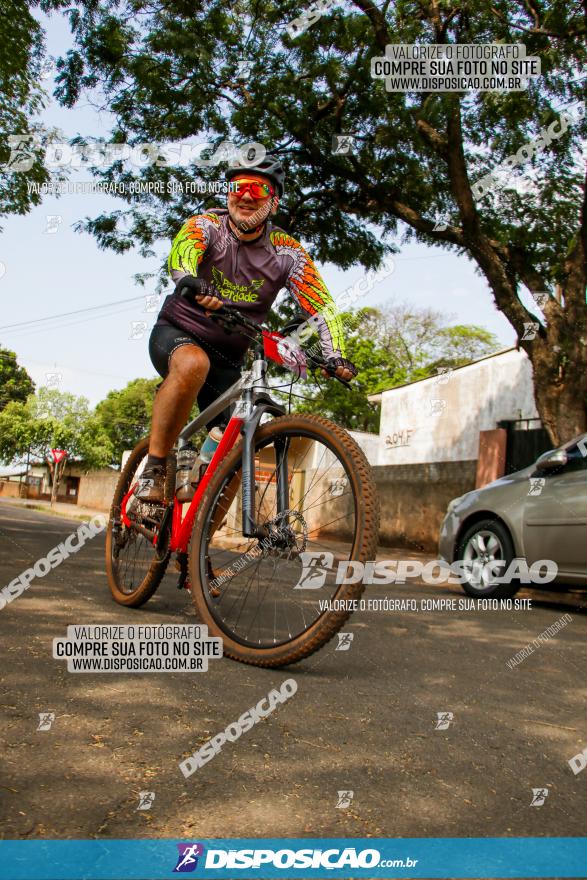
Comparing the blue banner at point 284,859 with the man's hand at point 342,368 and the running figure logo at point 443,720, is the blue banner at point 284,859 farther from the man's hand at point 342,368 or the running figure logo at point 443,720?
the man's hand at point 342,368

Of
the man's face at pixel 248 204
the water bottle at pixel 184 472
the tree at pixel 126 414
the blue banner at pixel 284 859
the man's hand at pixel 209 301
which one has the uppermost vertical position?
the tree at pixel 126 414

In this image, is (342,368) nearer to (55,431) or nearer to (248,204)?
(248,204)

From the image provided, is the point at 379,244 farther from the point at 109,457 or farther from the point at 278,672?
the point at 109,457

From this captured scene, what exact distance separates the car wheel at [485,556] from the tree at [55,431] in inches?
2114

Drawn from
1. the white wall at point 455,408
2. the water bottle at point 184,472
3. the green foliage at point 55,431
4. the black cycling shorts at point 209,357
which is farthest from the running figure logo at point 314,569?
the green foliage at point 55,431

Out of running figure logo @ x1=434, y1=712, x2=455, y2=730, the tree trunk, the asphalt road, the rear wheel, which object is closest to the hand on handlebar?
the rear wheel

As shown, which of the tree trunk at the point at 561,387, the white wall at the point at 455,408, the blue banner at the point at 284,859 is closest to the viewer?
the blue banner at the point at 284,859

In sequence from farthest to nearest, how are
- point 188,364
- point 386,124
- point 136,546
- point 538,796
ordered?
1. point 386,124
2. point 136,546
3. point 188,364
4. point 538,796

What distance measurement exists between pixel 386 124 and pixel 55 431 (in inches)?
1956

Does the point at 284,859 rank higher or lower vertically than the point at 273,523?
lower

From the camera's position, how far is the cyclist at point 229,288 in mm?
3436

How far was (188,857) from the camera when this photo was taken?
4.57 feet

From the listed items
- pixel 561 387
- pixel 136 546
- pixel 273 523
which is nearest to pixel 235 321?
pixel 273 523

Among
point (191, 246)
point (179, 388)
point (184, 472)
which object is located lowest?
point (184, 472)
